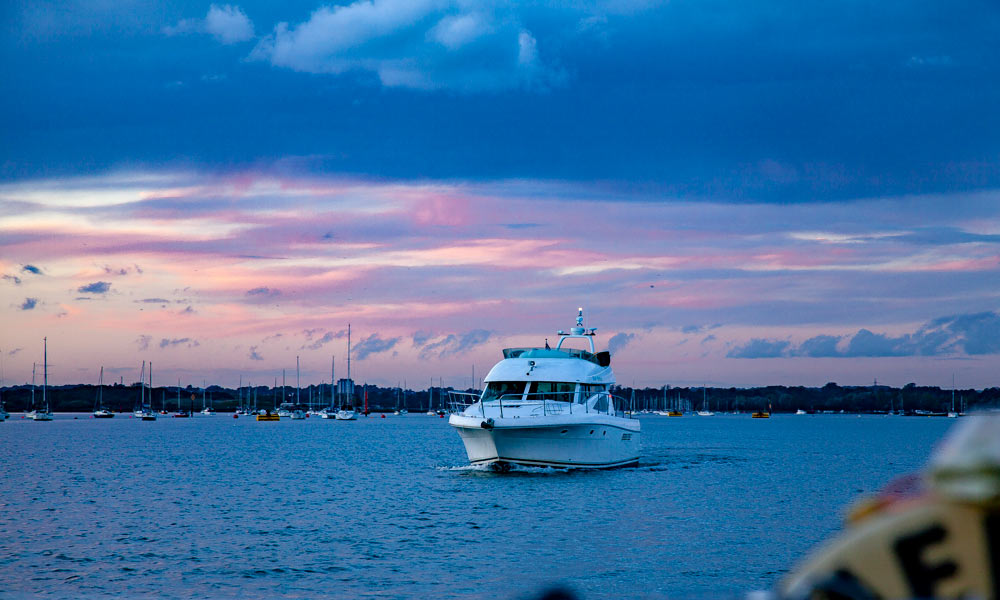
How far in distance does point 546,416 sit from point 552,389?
3.56 m

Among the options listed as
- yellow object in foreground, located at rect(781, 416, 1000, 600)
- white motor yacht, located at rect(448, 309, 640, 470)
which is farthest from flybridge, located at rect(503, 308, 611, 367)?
yellow object in foreground, located at rect(781, 416, 1000, 600)

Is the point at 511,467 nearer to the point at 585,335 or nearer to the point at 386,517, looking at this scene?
the point at 386,517

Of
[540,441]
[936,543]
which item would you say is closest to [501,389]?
[540,441]

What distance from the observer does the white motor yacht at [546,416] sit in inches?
1681

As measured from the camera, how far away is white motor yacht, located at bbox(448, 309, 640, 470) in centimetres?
4269

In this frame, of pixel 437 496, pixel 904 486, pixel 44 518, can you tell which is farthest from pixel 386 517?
pixel 904 486

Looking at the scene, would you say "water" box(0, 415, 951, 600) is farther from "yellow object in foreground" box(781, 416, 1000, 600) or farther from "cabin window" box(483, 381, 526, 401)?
"yellow object in foreground" box(781, 416, 1000, 600)

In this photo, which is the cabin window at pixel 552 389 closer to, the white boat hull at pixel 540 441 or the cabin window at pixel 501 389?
the cabin window at pixel 501 389

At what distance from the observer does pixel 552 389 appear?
1804 inches

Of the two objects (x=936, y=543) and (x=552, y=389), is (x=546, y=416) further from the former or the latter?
(x=936, y=543)

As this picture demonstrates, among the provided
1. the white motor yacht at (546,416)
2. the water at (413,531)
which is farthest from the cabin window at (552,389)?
the water at (413,531)

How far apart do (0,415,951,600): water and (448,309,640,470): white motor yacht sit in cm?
122

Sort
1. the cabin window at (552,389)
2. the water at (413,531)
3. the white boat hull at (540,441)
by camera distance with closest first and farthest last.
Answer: the water at (413,531) → the white boat hull at (540,441) → the cabin window at (552,389)

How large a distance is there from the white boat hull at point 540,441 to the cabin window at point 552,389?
1.77 m
